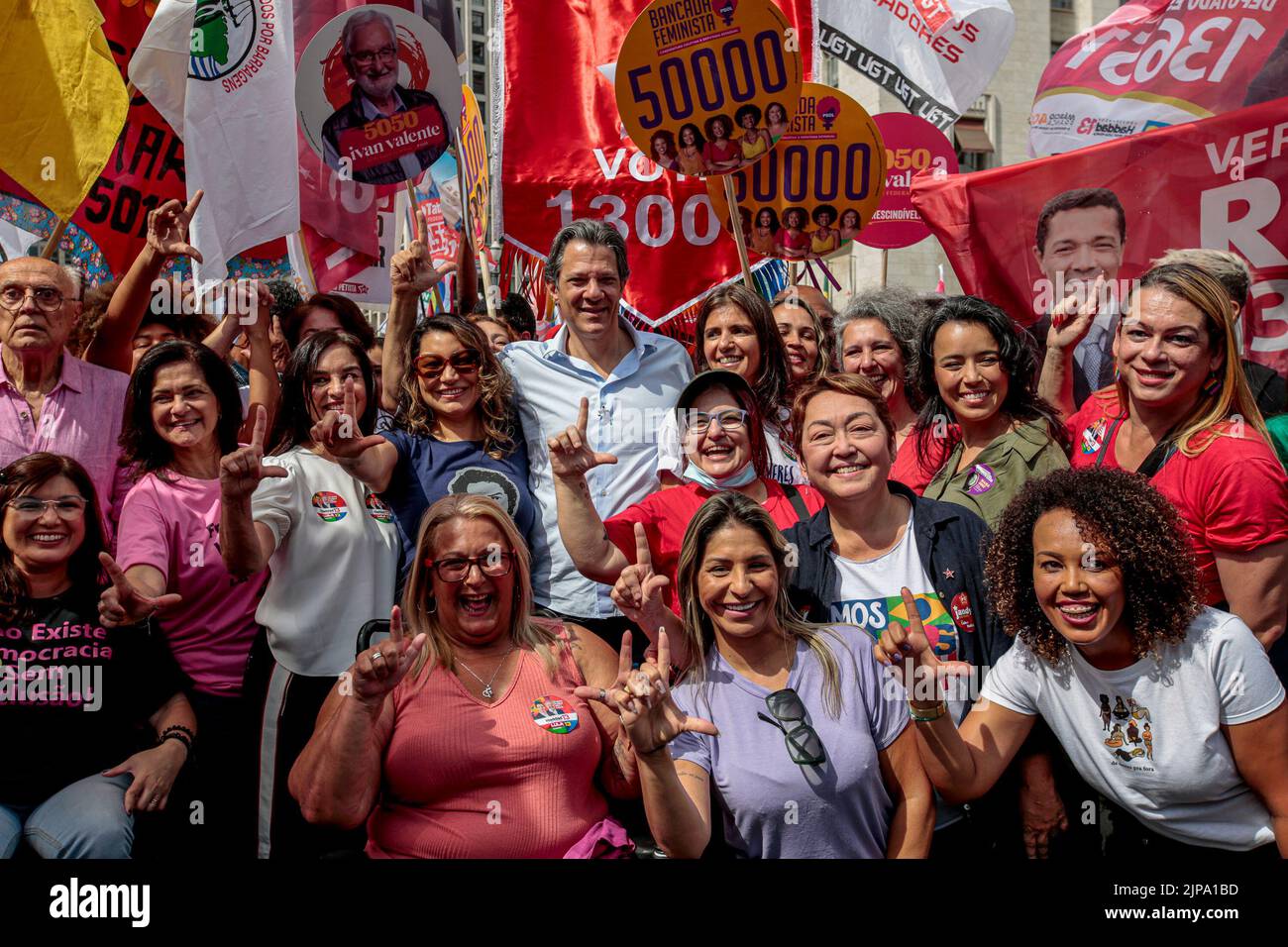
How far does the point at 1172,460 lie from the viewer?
3.80 metres

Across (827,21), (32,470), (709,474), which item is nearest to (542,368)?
(709,474)

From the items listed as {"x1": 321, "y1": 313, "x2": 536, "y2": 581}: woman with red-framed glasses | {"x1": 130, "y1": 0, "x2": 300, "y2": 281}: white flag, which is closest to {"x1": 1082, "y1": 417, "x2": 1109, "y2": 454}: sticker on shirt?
{"x1": 321, "y1": 313, "x2": 536, "y2": 581}: woman with red-framed glasses

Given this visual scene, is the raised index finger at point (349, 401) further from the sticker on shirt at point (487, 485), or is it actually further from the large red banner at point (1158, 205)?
the large red banner at point (1158, 205)

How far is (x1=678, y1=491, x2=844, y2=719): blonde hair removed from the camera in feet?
11.7

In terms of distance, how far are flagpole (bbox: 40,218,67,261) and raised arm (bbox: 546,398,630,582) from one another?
2403 mm

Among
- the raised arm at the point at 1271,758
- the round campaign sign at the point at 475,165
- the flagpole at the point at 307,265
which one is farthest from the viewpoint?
the round campaign sign at the point at 475,165

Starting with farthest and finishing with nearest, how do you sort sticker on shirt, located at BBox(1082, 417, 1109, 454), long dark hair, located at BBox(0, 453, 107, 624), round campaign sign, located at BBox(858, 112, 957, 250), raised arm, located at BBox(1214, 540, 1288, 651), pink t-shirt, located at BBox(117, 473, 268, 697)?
round campaign sign, located at BBox(858, 112, 957, 250)
sticker on shirt, located at BBox(1082, 417, 1109, 454)
pink t-shirt, located at BBox(117, 473, 268, 697)
long dark hair, located at BBox(0, 453, 107, 624)
raised arm, located at BBox(1214, 540, 1288, 651)

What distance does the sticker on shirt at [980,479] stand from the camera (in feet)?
13.6

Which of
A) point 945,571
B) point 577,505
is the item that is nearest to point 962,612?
point 945,571

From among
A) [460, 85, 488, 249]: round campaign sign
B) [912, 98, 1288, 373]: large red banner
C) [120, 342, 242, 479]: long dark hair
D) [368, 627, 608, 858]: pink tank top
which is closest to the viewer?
[368, 627, 608, 858]: pink tank top

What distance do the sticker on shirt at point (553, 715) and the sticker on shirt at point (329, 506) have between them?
964mm

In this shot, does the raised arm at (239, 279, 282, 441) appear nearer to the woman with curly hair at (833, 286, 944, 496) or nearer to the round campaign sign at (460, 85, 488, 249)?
A: the woman with curly hair at (833, 286, 944, 496)

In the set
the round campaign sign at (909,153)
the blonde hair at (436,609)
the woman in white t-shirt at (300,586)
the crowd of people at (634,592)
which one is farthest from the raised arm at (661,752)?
the round campaign sign at (909,153)

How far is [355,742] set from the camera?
3344 millimetres
